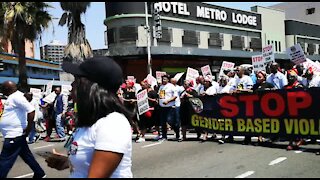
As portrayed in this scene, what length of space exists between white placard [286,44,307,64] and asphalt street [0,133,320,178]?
344 cm

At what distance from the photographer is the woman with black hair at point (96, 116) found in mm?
1854

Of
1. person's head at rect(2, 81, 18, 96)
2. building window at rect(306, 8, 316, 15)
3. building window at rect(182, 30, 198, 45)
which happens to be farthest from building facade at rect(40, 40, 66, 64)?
building window at rect(306, 8, 316, 15)

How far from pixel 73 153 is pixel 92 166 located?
0.26 meters

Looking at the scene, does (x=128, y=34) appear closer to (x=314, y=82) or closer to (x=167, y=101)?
(x=167, y=101)

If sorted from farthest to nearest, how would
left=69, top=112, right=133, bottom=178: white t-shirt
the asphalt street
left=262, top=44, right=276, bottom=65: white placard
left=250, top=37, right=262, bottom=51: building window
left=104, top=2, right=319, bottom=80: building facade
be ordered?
Result: left=250, top=37, right=262, bottom=51: building window, left=104, top=2, right=319, bottom=80: building facade, left=262, top=44, right=276, bottom=65: white placard, the asphalt street, left=69, top=112, right=133, bottom=178: white t-shirt

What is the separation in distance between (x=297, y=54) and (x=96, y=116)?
11.1 metres

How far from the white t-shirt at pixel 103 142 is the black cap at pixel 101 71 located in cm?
15

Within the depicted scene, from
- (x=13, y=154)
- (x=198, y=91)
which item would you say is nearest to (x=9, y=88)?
(x=13, y=154)

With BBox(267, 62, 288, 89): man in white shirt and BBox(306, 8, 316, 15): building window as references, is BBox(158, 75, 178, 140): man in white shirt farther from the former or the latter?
BBox(306, 8, 316, 15): building window

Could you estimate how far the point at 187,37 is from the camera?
3500 centimetres

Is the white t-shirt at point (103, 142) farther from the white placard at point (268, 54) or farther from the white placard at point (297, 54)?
the white placard at point (268, 54)

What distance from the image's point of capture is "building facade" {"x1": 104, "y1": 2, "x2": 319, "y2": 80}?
30406 mm

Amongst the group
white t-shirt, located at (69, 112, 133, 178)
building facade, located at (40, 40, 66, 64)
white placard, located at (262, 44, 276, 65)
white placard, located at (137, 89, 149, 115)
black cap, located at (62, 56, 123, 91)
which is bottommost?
white placard, located at (137, 89, 149, 115)

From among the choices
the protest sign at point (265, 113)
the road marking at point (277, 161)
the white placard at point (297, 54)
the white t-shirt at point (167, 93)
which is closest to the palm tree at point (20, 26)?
the white t-shirt at point (167, 93)
